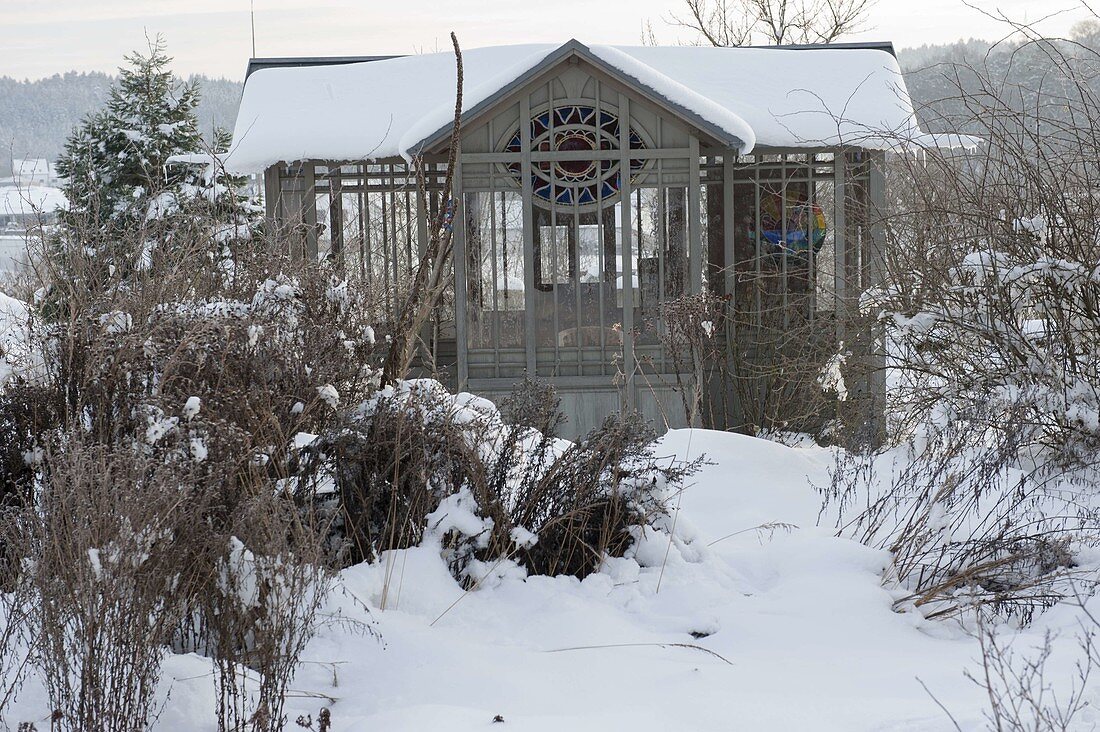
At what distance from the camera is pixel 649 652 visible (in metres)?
3.91

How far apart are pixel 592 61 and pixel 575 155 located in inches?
29.4

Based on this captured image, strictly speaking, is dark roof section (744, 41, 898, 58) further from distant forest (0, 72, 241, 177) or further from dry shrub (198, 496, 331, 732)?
distant forest (0, 72, 241, 177)

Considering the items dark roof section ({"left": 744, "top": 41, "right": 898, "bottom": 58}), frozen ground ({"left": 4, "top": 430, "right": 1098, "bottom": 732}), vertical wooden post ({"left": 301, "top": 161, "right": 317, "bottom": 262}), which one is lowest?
frozen ground ({"left": 4, "top": 430, "right": 1098, "bottom": 732})

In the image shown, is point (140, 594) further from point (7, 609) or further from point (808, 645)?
point (808, 645)

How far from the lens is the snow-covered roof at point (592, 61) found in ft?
28.0

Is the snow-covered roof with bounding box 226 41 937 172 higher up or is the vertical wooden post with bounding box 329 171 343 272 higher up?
the snow-covered roof with bounding box 226 41 937 172

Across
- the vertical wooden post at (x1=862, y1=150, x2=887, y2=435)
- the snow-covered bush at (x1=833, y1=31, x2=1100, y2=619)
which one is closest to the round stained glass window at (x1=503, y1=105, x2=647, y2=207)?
the vertical wooden post at (x1=862, y1=150, x2=887, y2=435)

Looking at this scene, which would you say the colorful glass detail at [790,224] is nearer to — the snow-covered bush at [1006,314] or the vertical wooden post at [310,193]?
the snow-covered bush at [1006,314]

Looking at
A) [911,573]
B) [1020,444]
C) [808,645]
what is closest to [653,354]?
[1020,444]

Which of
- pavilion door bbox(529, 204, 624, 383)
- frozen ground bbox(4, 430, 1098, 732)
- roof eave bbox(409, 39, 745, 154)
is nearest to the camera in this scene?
frozen ground bbox(4, 430, 1098, 732)

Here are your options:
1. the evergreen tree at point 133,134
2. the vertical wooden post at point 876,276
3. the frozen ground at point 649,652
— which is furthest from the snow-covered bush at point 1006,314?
the evergreen tree at point 133,134

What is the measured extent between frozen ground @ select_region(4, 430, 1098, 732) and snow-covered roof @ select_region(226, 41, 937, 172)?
4588mm

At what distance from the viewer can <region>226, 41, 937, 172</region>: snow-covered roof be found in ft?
A: 28.0

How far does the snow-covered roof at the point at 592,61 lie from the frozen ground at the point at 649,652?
459 centimetres
